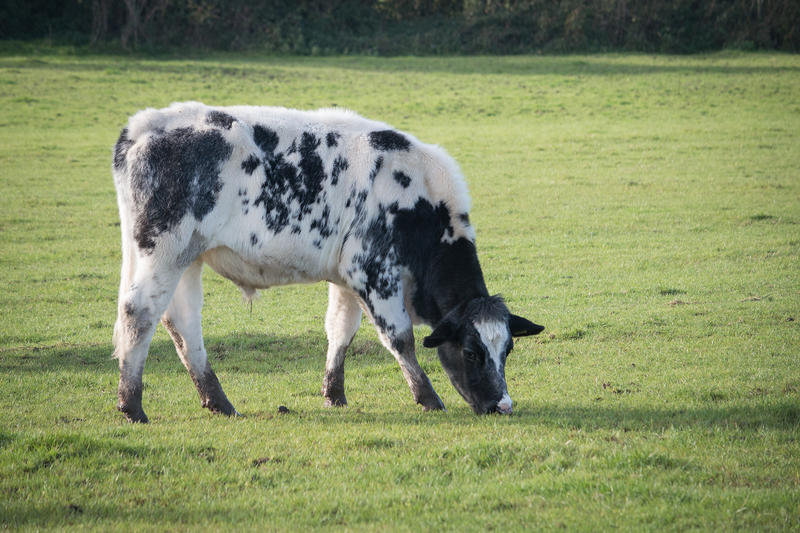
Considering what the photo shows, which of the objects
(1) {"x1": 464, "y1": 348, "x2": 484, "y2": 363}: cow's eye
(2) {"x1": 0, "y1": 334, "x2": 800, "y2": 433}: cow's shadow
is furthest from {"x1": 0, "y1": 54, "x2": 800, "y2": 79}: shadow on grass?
(1) {"x1": 464, "y1": 348, "x2": 484, "y2": 363}: cow's eye

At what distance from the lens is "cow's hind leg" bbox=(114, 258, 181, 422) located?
8.07 metres

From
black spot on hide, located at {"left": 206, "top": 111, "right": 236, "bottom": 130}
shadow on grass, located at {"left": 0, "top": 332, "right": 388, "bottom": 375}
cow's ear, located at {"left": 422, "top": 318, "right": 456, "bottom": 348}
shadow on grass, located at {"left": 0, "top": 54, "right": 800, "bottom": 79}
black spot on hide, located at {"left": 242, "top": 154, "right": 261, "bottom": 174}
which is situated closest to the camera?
cow's ear, located at {"left": 422, "top": 318, "right": 456, "bottom": 348}

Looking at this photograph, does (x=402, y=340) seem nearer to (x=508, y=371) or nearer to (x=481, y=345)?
(x=481, y=345)

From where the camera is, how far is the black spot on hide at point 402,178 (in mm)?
8742

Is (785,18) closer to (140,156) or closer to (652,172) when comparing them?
(652,172)

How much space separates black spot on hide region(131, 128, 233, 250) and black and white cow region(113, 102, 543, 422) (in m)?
0.01

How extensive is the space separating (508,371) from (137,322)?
4.16 meters

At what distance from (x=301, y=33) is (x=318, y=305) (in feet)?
118

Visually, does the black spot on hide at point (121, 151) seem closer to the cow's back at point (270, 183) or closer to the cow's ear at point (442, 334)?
the cow's back at point (270, 183)

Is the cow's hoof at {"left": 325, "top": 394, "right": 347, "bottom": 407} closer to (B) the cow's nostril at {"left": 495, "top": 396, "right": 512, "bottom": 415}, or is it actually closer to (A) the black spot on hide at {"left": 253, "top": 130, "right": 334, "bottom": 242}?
(A) the black spot on hide at {"left": 253, "top": 130, "right": 334, "bottom": 242}

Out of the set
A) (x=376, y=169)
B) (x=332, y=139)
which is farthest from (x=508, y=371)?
(x=332, y=139)

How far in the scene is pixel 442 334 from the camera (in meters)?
8.25

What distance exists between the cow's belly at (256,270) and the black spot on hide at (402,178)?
1178mm

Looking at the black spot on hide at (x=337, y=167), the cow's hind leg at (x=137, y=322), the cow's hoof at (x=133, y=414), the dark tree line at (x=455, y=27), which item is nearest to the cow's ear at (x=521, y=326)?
the black spot on hide at (x=337, y=167)
